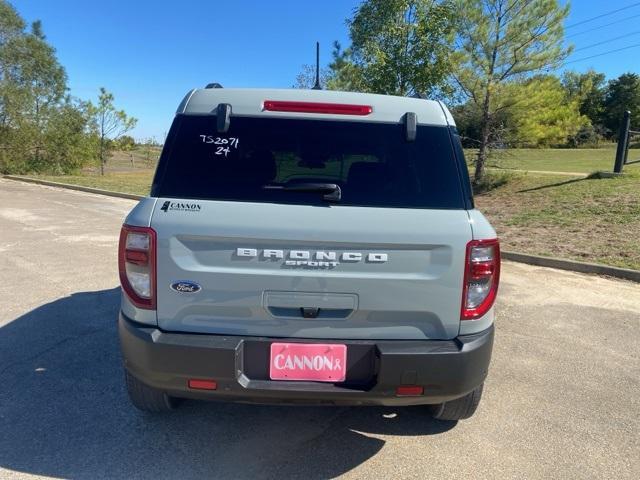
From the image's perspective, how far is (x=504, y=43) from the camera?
1363 centimetres

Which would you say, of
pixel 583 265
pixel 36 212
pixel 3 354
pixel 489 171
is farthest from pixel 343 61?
pixel 3 354

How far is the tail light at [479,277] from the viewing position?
2279 millimetres

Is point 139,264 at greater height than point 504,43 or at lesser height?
lesser

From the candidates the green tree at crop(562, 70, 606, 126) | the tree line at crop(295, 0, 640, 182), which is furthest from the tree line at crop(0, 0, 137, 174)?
the green tree at crop(562, 70, 606, 126)

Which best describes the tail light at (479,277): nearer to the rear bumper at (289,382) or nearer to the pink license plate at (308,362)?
the rear bumper at (289,382)

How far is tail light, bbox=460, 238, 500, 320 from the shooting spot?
89.7 inches

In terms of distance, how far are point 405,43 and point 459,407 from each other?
39.7 ft

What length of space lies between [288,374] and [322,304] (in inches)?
14.3

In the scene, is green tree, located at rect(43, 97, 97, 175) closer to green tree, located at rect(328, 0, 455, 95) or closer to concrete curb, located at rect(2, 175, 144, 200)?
concrete curb, located at rect(2, 175, 144, 200)

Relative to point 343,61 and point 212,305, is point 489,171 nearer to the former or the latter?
point 343,61

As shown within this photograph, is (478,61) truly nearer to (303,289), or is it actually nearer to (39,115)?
(303,289)

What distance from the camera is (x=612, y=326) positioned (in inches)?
187

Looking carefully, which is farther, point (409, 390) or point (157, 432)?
point (157, 432)

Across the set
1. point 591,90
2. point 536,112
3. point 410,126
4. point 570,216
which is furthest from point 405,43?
point 591,90
